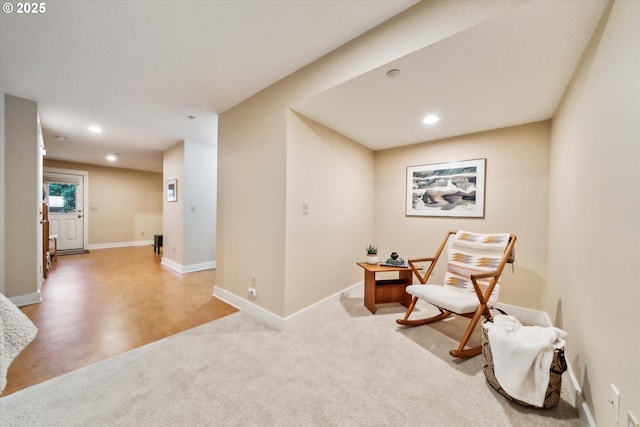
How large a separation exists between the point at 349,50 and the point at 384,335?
7.88 ft

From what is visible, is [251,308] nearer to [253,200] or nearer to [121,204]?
[253,200]

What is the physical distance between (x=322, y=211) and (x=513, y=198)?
6.85 ft

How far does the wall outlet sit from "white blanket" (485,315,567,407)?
0.99ft

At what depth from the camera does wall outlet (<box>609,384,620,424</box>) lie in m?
0.95

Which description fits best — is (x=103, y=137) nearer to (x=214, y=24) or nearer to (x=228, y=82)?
(x=228, y=82)

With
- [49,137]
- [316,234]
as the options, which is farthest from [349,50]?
[49,137]

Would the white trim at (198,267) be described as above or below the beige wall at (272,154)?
below

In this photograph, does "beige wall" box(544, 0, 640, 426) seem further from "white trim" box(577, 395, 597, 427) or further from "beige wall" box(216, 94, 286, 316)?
"beige wall" box(216, 94, 286, 316)

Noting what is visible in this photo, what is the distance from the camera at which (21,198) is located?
2.69m

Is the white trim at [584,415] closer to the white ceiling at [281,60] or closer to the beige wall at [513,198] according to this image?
the beige wall at [513,198]

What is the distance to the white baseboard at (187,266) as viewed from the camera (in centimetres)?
425

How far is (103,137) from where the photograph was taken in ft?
13.4

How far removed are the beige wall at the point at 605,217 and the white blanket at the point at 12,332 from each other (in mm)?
2286

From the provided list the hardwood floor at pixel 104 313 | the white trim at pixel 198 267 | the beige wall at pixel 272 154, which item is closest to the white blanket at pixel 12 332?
the hardwood floor at pixel 104 313
